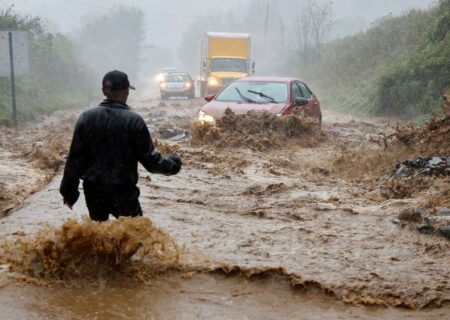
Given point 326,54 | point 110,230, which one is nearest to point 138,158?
point 110,230

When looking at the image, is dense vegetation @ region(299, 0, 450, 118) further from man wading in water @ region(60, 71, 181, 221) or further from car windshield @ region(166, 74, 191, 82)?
man wading in water @ region(60, 71, 181, 221)

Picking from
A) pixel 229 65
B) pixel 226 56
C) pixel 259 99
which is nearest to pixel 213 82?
pixel 229 65

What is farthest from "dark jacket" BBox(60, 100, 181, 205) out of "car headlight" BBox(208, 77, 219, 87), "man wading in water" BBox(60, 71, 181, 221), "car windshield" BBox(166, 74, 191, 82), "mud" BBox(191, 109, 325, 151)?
"car windshield" BBox(166, 74, 191, 82)

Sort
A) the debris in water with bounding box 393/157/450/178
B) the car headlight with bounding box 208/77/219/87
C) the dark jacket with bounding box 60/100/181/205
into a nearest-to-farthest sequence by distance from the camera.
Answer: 1. the dark jacket with bounding box 60/100/181/205
2. the debris in water with bounding box 393/157/450/178
3. the car headlight with bounding box 208/77/219/87

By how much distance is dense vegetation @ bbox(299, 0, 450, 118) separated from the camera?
1956 centimetres

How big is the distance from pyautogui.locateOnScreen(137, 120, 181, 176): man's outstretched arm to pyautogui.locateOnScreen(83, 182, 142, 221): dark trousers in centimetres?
23

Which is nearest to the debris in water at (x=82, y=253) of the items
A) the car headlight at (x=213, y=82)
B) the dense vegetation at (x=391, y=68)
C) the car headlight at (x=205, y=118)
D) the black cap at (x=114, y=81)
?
the black cap at (x=114, y=81)

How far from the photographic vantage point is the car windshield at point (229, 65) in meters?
28.0

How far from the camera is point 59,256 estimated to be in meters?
4.84

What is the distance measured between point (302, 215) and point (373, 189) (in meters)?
1.99

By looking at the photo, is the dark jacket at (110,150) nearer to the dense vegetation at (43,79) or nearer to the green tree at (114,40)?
the dense vegetation at (43,79)

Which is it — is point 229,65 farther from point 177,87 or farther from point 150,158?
point 150,158

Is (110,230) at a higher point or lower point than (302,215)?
higher

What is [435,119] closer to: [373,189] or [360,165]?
[360,165]
